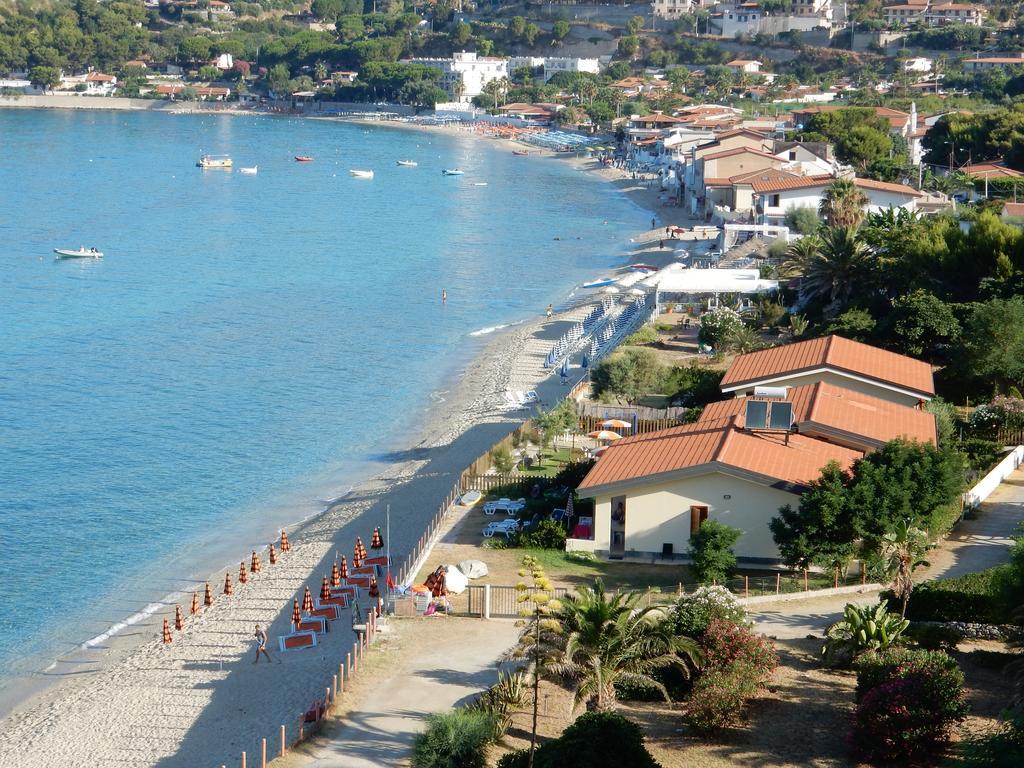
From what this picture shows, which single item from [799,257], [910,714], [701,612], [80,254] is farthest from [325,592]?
[80,254]

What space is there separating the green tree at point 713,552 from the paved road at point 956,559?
126 centimetres

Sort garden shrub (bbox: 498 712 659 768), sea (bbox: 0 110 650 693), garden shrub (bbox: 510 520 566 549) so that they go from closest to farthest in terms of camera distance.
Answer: garden shrub (bbox: 498 712 659 768)
garden shrub (bbox: 510 520 566 549)
sea (bbox: 0 110 650 693)

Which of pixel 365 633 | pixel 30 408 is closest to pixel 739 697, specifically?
pixel 365 633

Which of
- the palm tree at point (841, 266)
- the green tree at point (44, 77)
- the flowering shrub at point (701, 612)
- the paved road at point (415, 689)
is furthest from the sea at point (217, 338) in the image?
the green tree at point (44, 77)

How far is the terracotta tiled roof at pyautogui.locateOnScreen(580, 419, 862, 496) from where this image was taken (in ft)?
70.9

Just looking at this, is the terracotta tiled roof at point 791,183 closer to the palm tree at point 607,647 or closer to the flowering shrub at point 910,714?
the palm tree at point 607,647

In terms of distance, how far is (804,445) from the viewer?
23.4m

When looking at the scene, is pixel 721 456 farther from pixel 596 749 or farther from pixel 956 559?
pixel 596 749

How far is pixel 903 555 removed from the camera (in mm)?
17297

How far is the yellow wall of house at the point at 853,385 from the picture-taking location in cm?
2764

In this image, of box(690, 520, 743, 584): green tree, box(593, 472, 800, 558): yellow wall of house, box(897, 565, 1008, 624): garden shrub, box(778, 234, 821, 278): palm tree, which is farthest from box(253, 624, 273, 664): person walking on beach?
box(778, 234, 821, 278): palm tree

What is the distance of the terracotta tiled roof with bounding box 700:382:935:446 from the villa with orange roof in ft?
0.09

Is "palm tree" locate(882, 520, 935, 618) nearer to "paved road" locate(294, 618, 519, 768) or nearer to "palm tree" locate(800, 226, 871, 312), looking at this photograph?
"paved road" locate(294, 618, 519, 768)

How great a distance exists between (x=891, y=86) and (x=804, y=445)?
116571 millimetres
